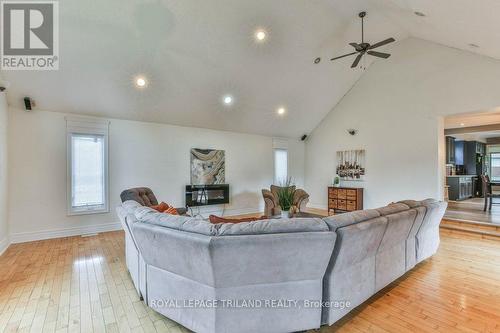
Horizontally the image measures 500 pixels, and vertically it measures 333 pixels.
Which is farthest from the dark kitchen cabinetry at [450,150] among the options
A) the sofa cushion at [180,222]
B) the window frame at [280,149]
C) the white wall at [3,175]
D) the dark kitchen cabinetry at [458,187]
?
the white wall at [3,175]

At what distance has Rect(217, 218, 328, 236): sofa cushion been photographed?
1.85 metres

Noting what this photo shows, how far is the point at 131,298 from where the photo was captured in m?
2.66

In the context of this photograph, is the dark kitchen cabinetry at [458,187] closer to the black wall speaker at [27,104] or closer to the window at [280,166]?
the window at [280,166]

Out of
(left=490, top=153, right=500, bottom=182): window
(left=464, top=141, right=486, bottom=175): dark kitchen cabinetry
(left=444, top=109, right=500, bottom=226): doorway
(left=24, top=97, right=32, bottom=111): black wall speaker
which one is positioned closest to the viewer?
(left=24, top=97, right=32, bottom=111): black wall speaker

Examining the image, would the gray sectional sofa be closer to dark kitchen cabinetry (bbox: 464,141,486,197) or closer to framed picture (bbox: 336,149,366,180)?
framed picture (bbox: 336,149,366,180)

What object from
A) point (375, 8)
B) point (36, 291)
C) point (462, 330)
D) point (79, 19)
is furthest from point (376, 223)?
point (79, 19)

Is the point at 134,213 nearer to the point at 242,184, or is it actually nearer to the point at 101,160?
the point at 101,160

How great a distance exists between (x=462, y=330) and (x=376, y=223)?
1.08 metres

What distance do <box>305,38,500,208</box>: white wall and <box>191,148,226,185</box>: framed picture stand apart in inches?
141

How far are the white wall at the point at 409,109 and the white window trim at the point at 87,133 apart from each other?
20.5ft

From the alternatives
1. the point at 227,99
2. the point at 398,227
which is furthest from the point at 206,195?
the point at 398,227

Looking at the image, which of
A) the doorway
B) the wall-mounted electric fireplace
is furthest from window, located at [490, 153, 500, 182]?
the wall-mounted electric fireplace

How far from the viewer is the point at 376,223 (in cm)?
237

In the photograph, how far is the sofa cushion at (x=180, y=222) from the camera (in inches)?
74.0
